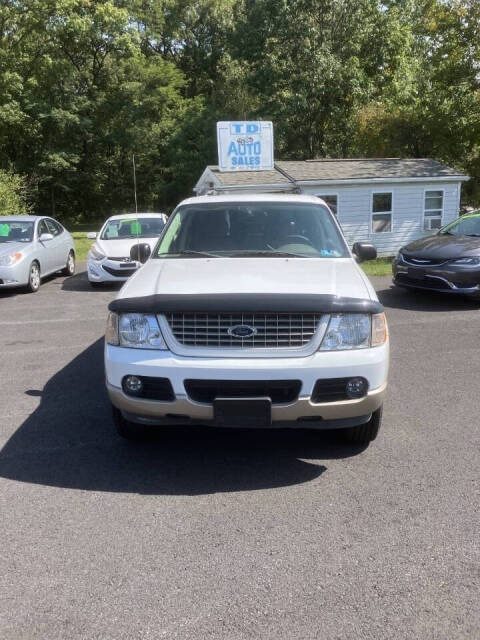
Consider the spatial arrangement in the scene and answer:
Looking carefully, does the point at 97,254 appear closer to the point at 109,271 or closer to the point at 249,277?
the point at 109,271

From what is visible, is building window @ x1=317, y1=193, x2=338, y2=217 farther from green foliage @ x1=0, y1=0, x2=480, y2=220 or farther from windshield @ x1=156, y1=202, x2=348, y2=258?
windshield @ x1=156, y1=202, x2=348, y2=258

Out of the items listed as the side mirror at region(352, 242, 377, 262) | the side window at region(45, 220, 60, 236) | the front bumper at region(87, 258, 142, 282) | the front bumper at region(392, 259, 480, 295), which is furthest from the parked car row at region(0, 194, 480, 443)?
the side window at region(45, 220, 60, 236)

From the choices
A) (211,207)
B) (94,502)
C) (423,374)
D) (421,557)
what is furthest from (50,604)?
(423,374)

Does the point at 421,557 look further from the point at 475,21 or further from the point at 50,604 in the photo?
the point at 475,21

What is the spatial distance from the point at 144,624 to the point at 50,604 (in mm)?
457

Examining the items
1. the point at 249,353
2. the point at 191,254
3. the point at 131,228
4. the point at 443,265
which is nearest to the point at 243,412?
the point at 249,353

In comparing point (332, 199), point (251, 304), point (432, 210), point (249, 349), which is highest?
point (251, 304)

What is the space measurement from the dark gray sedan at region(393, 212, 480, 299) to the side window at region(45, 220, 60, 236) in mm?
7454

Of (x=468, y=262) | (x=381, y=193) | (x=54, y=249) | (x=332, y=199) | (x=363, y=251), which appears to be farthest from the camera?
(x=381, y=193)

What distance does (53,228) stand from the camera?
13.6 m

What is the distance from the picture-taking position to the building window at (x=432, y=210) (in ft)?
66.9

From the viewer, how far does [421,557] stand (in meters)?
3.01

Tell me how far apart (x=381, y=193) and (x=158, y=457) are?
17426 millimetres

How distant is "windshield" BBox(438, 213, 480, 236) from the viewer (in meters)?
11.3
